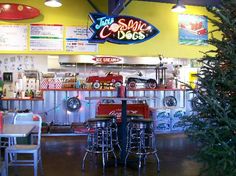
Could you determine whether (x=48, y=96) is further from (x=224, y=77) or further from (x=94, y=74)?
(x=224, y=77)

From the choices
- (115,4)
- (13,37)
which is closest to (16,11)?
(13,37)

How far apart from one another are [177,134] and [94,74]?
3356 mm

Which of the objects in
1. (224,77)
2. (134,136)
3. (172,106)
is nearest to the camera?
(224,77)

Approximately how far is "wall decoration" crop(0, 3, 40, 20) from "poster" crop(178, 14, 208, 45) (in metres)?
4.54

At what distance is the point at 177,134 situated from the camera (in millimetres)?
8719

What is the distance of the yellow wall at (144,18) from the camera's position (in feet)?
28.2

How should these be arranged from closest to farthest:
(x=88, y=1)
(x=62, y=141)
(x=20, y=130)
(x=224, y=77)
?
(x=224, y=77) → (x=20, y=130) → (x=62, y=141) → (x=88, y=1)

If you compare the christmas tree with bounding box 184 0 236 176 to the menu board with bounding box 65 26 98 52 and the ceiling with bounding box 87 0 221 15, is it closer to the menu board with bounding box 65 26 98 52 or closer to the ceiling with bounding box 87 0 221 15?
the ceiling with bounding box 87 0 221 15

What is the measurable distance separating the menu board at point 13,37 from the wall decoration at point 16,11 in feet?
0.88

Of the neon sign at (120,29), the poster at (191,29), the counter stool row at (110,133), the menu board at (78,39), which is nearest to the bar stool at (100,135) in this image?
the counter stool row at (110,133)

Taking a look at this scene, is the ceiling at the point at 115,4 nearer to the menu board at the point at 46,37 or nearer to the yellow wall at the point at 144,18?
the yellow wall at the point at 144,18

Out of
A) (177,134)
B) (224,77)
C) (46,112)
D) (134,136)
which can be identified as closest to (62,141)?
(46,112)

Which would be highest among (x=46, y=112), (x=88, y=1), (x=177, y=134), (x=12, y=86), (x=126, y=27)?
(x=88, y=1)

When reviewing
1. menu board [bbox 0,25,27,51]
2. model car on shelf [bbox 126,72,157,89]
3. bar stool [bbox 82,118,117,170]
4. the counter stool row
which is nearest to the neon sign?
model car on shelf [bbox 126,72,157,89]
